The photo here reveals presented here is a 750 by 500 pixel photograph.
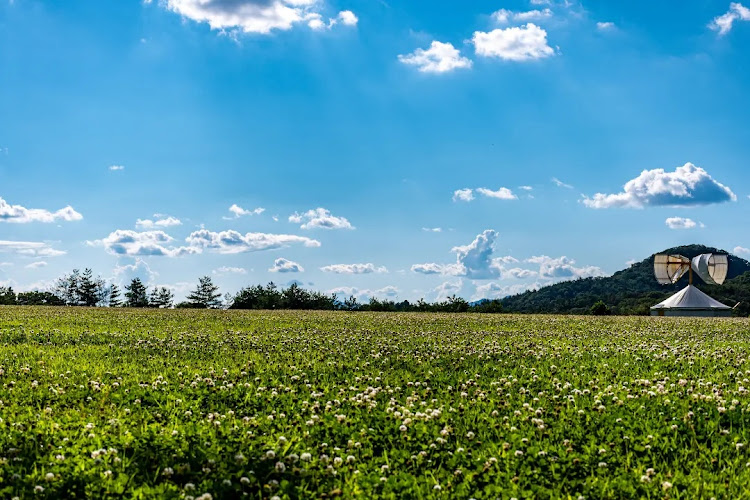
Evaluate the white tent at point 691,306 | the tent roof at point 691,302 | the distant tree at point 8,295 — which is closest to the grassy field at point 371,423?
the white tent at point 691,306

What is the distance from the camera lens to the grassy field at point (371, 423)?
6.87 meters

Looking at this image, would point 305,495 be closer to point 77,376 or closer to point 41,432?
point 41,432

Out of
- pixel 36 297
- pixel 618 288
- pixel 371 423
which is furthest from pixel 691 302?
pixel 36 297

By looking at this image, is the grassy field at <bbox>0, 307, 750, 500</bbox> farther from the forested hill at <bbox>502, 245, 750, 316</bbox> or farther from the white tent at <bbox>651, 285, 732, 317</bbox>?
the forested hill at <bbox>502, 245, 750, 316</bbox>

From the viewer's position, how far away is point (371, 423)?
880cm

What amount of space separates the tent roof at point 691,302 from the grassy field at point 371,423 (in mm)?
35802

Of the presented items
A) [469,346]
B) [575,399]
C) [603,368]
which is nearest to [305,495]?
[575,399]

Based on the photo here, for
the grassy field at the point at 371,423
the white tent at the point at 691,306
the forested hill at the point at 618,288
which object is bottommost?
the grassy field at the point at 371,423

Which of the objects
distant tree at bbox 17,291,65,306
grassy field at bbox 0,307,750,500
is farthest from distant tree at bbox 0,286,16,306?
grassy field at bbox 0,307,750,500

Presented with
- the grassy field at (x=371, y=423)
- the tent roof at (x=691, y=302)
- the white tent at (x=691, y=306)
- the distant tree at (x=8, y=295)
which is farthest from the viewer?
the distant tree at (x=8, y=295)

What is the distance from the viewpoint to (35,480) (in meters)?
6.64

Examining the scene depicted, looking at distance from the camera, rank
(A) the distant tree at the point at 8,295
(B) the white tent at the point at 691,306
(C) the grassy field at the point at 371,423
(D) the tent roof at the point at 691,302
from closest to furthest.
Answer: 1. (C) the grassy field at the point at 371,423
2. (B) the white tent at the point at 691,306
3. (D) the tent roof at the point at 691,302
4. (A) the distant tree at the point at 8,295

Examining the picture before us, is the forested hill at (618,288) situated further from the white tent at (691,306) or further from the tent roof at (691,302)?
the white tent at (691,306)

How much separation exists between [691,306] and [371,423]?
1802 inches
